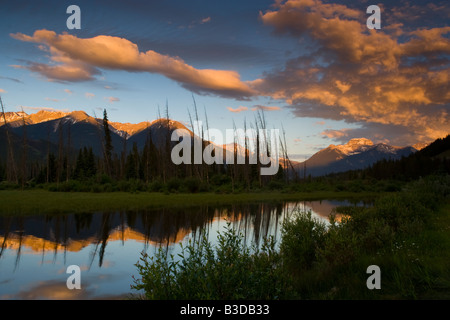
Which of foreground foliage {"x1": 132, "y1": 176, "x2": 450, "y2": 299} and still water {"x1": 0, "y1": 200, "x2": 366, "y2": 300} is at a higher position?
foreground foliage {"x1": 132, "y1": 176, "x2": 450, "y2": 299}

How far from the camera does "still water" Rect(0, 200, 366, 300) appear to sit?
34.4ft

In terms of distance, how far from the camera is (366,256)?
10.1 meters

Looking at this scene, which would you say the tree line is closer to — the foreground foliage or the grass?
the grass

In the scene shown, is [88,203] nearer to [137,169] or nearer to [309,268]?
[309,268]

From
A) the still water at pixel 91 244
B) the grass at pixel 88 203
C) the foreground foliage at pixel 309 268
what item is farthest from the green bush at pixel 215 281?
the grass at pixel 88 203

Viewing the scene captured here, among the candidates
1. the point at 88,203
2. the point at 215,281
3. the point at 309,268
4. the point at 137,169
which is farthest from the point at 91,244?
the point at 137,169

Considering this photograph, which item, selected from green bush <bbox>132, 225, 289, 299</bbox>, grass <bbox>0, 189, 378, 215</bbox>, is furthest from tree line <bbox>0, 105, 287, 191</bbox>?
green bush <bbox>132, 225, 289, 299</bbox>

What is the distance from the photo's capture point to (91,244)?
17.0 meters

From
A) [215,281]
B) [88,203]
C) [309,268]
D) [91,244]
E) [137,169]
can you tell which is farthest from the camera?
[137,169]

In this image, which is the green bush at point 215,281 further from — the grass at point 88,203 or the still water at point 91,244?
the grass at point 88,203

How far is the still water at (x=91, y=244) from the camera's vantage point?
1050 centimetres

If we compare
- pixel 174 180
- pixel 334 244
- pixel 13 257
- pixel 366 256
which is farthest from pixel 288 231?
pixel 174 180

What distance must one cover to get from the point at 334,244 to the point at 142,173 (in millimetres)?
82522
